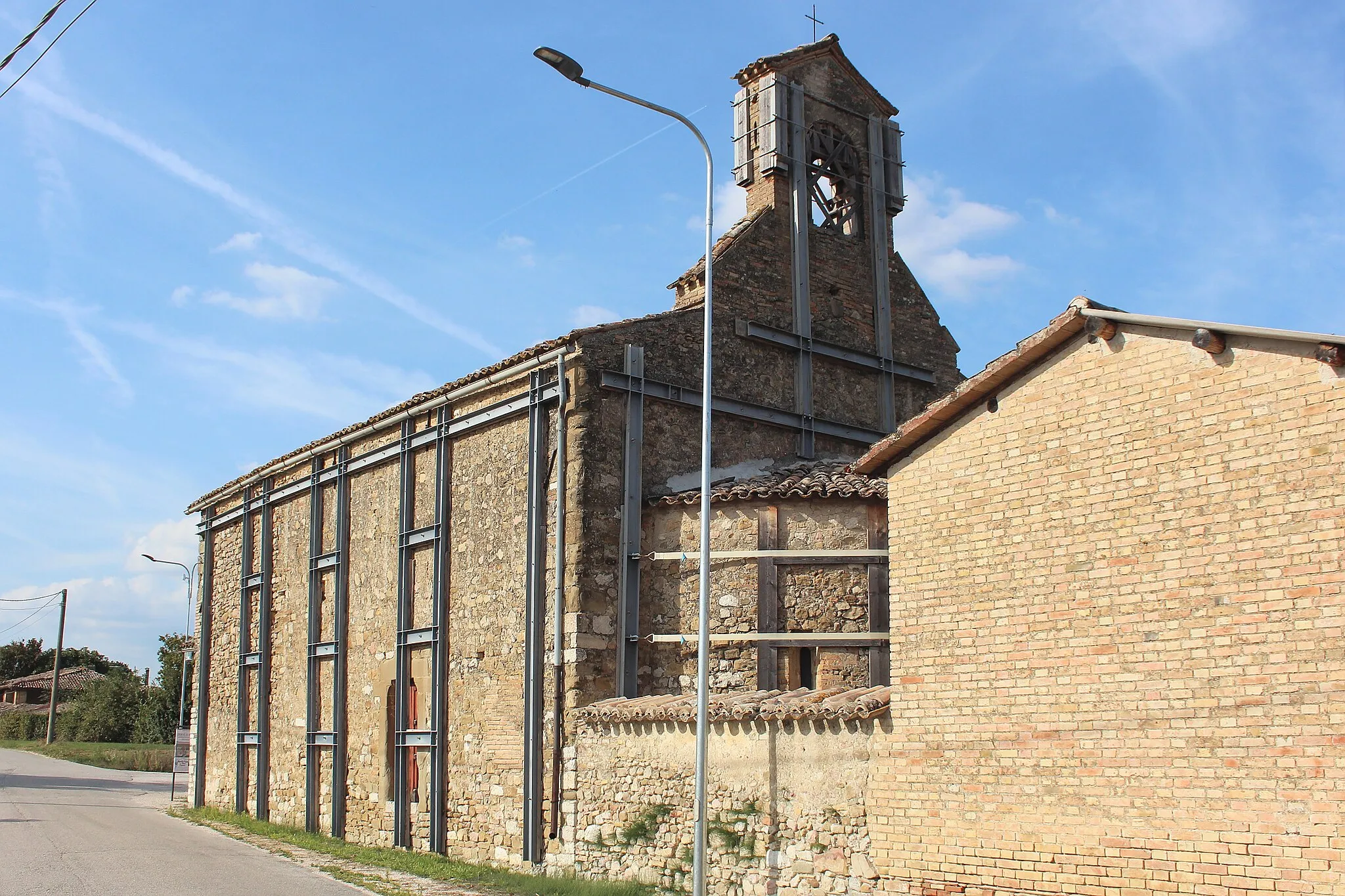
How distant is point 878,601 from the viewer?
14992 mm

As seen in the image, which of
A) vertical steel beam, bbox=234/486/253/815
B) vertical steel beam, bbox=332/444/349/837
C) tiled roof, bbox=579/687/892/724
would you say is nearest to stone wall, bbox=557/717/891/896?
tiled roof, bbox=579/687/892/724

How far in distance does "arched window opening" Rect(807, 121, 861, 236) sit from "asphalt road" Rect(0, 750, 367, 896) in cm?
1297

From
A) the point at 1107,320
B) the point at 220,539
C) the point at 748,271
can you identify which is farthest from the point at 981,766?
the point at 220,539

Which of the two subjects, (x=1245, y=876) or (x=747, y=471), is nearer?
(x=1245, y=876)

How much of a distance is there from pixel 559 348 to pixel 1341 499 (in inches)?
394

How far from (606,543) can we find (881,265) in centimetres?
769

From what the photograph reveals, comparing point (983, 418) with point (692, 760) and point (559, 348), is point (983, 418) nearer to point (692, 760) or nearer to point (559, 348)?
point (692, 760)

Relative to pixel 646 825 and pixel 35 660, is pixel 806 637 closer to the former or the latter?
pixel 646 825

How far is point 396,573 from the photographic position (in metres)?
19.7

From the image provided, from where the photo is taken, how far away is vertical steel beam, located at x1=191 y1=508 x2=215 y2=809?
2703 centimetres

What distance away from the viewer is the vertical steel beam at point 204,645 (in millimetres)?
27031

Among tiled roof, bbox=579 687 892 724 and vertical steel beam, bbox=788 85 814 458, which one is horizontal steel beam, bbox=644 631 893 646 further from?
vertical steel beam, bbox=788 85 814 458

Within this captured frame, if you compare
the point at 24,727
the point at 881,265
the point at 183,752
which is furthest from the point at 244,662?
the point at 24,727

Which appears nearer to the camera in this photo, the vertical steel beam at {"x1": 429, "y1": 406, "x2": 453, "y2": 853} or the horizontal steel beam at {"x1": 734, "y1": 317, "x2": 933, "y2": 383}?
the vertical steel beam at {"x1": 429, "y1": 406, "x2": 453, "y2": 853}
